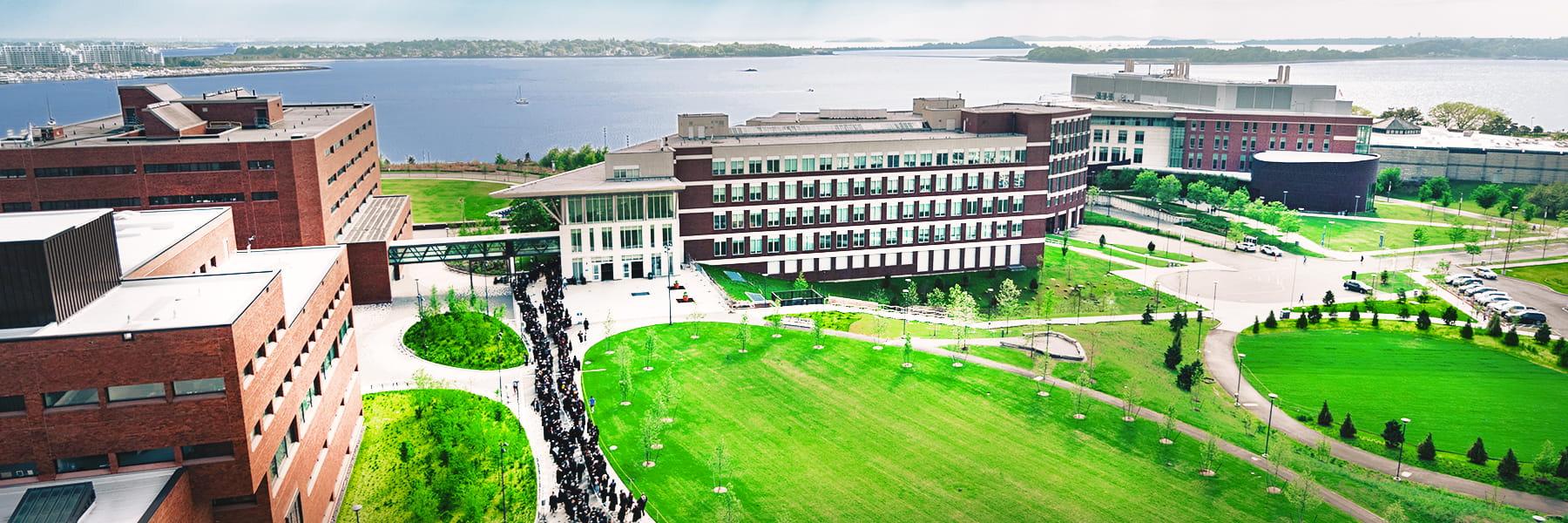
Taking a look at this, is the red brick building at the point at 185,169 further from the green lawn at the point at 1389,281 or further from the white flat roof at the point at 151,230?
the green lawn at the point at 1389,281

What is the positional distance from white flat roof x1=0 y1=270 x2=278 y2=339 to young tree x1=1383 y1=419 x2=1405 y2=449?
45.1 metres

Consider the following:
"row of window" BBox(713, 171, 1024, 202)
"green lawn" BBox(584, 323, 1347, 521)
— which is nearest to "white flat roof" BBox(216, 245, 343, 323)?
"green lawn" BBox(584, 323, 1347, 521)

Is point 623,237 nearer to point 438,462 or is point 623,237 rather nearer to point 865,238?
point 865,238

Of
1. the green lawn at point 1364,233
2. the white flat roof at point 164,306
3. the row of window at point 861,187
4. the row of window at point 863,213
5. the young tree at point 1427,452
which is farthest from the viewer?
the green lawn at point 1364,233

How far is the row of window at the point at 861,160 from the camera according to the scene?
74312 millimetres

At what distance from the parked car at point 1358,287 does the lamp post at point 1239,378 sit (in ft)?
76.7

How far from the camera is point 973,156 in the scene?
266 ft

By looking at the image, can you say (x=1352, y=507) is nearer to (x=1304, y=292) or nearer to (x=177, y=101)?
(x=1304, y=292)

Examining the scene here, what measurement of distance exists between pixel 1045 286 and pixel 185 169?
60.4 meters

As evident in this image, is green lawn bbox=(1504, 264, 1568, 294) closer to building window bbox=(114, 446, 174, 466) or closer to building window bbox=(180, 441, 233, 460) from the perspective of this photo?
building window bbox=(180, 441, 233, 460)

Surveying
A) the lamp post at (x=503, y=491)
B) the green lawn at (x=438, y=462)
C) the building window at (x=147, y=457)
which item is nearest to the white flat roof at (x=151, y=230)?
the building window at (x=147, y=457)

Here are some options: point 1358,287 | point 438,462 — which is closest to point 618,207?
point 438,462

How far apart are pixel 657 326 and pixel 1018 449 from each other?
80.2 ft

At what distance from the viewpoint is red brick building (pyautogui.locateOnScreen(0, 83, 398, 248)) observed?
2317 inches
